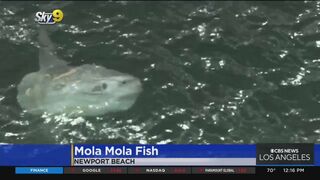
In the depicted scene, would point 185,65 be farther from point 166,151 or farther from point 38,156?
point 38,156

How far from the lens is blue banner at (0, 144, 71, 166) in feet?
29.9

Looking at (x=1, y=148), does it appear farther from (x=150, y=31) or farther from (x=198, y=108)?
(x=150, y=31)

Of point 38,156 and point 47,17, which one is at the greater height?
point 47,17

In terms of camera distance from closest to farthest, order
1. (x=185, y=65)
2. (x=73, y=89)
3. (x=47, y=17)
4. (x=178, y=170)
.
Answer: (x=178, y=170) → (x=47, y=17) → (x=73, y=89) → (x=185, y=65)

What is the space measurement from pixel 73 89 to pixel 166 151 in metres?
5.88

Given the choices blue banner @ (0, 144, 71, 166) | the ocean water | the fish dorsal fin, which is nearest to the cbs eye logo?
the fish dorsal fin

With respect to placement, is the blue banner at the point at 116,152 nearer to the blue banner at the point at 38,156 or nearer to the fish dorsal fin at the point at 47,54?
the blue banner at the point at 38,156

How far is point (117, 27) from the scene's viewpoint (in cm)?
1639

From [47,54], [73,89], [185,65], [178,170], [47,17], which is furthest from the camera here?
[47,54]

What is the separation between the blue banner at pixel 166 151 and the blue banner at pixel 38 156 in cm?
21

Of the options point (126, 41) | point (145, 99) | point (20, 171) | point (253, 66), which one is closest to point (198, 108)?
point (145, 99)

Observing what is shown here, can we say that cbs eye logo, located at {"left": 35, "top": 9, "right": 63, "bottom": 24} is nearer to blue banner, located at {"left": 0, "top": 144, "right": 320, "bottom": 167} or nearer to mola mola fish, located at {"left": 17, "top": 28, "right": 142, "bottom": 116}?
mola mola fish, located at {"left": 17, "top": 28, "right": 142, "bottom": 116}

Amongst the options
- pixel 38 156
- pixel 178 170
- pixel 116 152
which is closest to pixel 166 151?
pixel 178 170

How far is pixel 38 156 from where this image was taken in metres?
9.14
